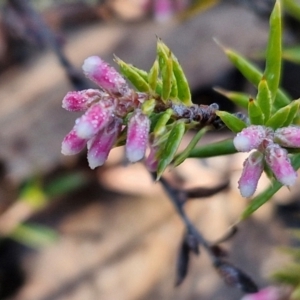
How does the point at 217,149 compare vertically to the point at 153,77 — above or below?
below

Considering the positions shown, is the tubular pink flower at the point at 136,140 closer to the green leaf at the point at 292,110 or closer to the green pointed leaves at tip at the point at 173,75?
the green pointed leaves at tip at the point at 173,75

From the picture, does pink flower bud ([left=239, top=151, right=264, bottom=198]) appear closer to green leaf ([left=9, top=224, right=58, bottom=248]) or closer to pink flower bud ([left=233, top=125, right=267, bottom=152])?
pink flower bud ([left=233, top=125, right=267, bottom=152])

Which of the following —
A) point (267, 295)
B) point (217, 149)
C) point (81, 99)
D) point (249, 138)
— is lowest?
point (267, 295)

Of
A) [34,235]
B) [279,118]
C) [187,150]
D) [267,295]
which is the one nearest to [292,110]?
[279,118]

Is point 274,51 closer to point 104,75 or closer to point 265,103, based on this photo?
point 265,103

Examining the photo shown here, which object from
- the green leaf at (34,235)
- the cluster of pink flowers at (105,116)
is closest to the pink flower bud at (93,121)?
the cluster of pink flowers at (105,116)

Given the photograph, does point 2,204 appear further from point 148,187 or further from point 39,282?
point 148,187

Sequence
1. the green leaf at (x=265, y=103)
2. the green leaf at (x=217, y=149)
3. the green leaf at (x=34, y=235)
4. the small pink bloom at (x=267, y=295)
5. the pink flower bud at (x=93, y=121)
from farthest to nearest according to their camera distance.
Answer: the green leaf at (x=34, y=235) → the small pink bloom at (x=267, y=295) → the green leaf at (x=217, y=149) → the green leaf at (x=265, y=103) → the pink flower bud at (x=93, y=121)
